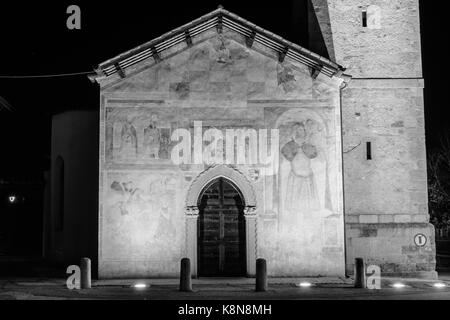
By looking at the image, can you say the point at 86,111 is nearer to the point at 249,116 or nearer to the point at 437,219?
the point at 249,116

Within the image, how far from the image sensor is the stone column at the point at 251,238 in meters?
A: 20.9

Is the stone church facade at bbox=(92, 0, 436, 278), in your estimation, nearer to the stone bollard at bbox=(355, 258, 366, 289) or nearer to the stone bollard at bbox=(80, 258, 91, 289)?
the stone bollard at bbox=(80, 258, 91, 289)

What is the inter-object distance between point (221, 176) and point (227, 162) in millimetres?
491

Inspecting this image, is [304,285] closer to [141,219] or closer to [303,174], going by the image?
[303,174]

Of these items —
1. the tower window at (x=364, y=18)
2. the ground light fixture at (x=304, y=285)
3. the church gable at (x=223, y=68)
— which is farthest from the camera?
the tower window at (x=364, y=18)

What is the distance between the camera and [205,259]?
21109 mm

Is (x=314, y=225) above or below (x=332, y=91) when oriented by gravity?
below

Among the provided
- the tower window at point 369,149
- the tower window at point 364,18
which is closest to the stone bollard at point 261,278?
the tower window at point 369,149

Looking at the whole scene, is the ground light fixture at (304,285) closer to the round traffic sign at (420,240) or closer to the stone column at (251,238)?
the stone column at (251,238)

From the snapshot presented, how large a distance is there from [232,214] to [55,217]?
8889mm

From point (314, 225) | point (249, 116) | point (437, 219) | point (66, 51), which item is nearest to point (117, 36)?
point (66, 51)

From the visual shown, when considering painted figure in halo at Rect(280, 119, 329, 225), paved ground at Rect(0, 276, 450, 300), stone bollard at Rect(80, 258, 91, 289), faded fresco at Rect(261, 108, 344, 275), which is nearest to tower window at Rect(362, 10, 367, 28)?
faded fresco at Rect(261, 108, 344, 275)

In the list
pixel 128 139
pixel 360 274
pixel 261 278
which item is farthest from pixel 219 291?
pixel 128 139

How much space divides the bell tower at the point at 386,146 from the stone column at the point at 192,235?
5.16 metres
